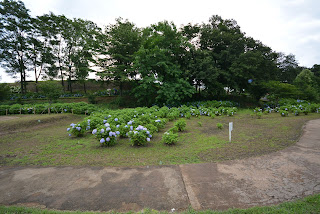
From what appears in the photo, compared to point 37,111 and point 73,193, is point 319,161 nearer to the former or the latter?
point 73,193

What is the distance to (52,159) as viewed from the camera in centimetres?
358

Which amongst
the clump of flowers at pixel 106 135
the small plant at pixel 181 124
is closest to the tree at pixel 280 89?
the small plant at pixel 181 124

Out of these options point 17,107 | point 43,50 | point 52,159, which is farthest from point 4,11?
point 52,159

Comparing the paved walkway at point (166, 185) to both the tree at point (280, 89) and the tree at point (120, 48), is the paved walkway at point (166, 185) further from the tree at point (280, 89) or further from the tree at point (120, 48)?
the tree at point (120, 48)

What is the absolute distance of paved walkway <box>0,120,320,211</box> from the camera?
1979 millimetres

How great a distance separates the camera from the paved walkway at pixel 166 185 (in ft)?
6.49

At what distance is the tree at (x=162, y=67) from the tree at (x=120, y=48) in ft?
6.67

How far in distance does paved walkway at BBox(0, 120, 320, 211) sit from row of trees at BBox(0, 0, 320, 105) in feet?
31.0

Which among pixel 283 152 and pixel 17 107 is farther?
pixel 17 107

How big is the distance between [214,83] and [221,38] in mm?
4995

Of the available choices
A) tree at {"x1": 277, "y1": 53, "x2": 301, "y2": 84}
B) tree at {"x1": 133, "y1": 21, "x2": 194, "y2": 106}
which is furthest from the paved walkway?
tree at {"x1": 277, "y1": 53, "x2": 301, "y2": 84}

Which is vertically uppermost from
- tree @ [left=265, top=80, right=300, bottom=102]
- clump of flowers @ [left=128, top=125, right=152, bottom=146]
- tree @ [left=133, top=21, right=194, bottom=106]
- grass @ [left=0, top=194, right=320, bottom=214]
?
tree @ [left=133, top=21, right=194, bottom=106]

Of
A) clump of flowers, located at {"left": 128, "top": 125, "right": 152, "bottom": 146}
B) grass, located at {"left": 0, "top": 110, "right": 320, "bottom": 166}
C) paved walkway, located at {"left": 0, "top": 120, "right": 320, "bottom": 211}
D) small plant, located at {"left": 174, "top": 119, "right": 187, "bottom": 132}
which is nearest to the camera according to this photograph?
paved walkway, located at {"left": 0, "top": 120, "right": 320, "bottom": 211}

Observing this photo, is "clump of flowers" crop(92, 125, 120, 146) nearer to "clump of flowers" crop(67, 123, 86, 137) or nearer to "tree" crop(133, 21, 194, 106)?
"clump of flowers" crop(67, 123, 86, 137)
